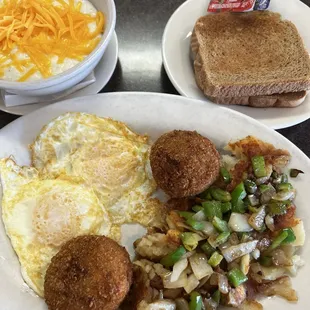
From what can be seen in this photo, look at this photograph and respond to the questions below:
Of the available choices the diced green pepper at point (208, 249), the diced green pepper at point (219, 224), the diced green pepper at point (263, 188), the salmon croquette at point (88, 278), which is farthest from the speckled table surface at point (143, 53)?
the salmon croquette at point (88, 278)

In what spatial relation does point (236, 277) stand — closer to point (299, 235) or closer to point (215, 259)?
point (215, 259)

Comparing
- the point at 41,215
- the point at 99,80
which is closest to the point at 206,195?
the point at 41,215

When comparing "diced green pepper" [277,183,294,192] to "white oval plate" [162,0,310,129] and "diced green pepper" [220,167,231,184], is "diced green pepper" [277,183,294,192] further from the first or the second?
"white oval plate" [162,0,310,129]

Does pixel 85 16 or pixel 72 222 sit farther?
pixel 85 16

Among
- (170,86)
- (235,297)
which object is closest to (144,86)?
(170,86)

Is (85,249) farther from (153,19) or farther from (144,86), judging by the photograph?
(153,19)

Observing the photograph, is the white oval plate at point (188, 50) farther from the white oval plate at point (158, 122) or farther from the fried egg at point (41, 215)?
the fried egg at point (41, 215)
